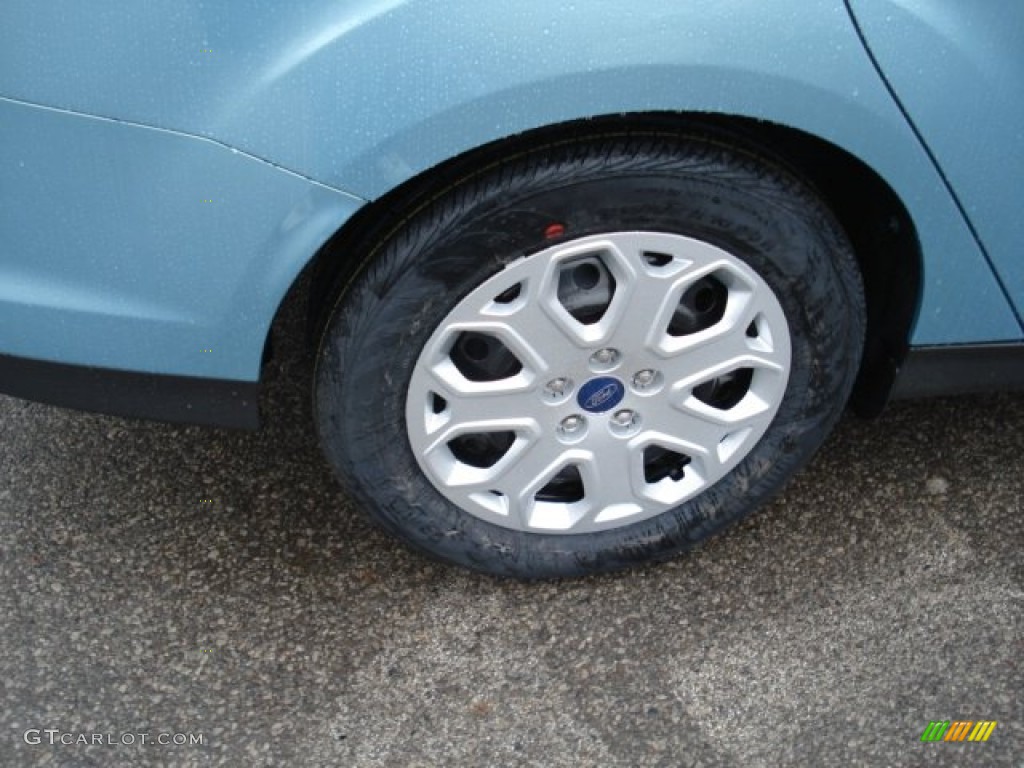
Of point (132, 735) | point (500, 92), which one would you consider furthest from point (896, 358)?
point (132, 735)

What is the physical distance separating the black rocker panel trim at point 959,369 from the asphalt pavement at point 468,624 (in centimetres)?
37

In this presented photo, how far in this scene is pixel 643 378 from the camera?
6.96ft

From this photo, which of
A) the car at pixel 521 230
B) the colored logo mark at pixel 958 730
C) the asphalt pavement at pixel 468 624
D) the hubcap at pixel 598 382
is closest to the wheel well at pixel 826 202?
the car at pixel 521 230

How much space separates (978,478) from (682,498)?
69cm

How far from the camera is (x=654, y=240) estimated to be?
192cm

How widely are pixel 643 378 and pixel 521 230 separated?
0.39 metres

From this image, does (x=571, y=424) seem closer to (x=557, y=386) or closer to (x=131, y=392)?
(x=557, y=386)

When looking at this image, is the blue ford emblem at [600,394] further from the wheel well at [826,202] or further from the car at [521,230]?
the wheel well at [826,202]

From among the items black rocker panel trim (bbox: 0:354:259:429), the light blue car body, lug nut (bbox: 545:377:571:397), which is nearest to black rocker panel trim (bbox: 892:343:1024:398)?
the light blue car body

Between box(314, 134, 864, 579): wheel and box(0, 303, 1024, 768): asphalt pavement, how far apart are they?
0.16 meters

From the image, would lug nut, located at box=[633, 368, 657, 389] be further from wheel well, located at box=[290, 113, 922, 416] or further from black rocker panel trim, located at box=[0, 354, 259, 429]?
black rocker panel trim, located at box=[0, 354, 259, 429]

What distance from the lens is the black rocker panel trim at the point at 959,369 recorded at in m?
2.16

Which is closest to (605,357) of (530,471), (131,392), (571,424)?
(571,424)

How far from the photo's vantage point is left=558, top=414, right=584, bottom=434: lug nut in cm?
214
